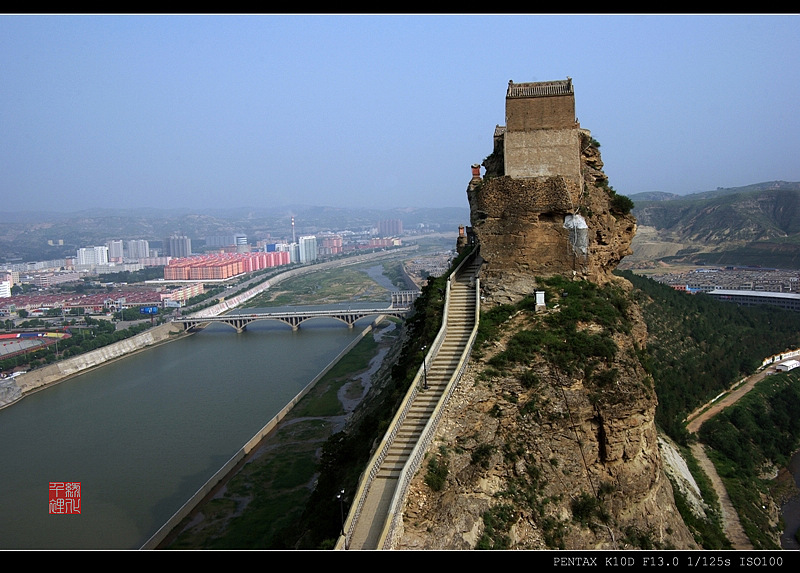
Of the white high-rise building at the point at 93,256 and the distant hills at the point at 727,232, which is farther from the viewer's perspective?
the white high-rise building at the point at 93,256

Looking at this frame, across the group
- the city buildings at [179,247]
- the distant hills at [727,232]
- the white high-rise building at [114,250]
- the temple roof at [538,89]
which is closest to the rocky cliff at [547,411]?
the temple roof at [538,89]

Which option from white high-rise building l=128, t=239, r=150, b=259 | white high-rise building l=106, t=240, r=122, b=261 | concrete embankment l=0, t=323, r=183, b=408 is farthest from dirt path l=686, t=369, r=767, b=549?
white high-rise building l=128, t=239, r=150, b=259

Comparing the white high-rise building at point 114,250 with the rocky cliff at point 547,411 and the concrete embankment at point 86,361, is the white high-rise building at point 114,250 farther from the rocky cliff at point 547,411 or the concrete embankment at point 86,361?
the rocky cliff at point 547,411

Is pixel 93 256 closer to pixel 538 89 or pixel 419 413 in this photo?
pixel 538 89

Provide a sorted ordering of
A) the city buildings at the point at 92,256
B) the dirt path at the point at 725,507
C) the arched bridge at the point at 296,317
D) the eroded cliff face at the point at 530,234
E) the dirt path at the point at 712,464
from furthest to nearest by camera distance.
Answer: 1. the city buildings at the point at 92,256
2. the arched bridge at the point at 296,317
3. the dirt path at the point at 712,464
4. the dirt path at the point at 725,507
5. the eroded cliff face at the point at 530,234

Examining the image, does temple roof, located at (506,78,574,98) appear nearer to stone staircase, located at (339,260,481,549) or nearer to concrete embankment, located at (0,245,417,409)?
stone staircase, located at (339,260,481,549)

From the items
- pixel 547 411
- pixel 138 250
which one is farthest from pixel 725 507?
pixel 138 250
